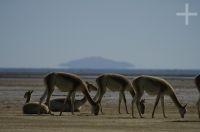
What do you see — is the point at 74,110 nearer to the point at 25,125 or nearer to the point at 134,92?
the point at 134,92

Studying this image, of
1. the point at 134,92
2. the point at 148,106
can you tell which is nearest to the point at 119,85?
the point at 134,92

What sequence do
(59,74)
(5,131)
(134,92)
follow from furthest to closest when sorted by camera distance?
(134,92) < (59,74) < (5,131)

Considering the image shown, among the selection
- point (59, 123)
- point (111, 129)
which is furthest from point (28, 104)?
point (111, 129)

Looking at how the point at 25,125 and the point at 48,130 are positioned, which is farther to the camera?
the point at 25,125

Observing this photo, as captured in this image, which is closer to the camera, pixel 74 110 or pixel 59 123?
pixel 59 123

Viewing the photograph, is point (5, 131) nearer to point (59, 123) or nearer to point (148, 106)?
point (59, 123)

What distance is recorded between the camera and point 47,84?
28.5m

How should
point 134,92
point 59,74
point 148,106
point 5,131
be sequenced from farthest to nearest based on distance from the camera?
point 148,106 < point 134,92 < point 59,74 < point 5,131

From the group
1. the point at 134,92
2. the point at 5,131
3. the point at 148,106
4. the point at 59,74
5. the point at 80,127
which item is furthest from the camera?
the point at 148,106

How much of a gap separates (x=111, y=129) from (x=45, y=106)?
9.17m

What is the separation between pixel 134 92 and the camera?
30.3 metres

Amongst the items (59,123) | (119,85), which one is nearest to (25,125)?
(59,123)

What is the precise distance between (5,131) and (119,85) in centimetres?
1116

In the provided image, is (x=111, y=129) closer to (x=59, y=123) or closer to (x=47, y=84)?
(x=59, y=123)
